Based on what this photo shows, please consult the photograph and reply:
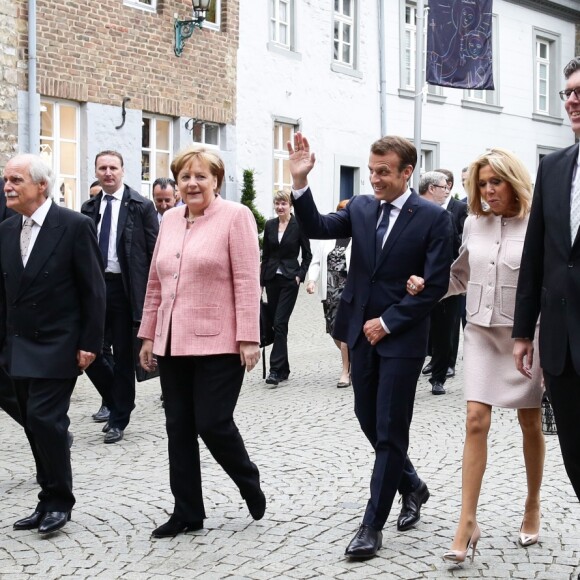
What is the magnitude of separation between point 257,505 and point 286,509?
39cm

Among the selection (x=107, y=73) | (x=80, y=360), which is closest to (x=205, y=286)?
(x=80, y=360)

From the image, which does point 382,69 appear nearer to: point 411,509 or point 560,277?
point 411,509

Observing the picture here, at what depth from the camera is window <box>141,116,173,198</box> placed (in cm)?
1908

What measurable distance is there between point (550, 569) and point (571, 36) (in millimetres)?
28245

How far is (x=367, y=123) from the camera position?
79.8ft

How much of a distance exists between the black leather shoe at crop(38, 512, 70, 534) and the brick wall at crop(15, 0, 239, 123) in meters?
11.9

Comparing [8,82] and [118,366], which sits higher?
[8,82]

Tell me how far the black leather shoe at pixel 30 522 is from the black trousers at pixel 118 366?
7.95 feet

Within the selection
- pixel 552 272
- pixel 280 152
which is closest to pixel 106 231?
pixel 552 272

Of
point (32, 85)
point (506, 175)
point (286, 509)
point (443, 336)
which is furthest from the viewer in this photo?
point (32, 85)

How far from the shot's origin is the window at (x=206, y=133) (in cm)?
2011

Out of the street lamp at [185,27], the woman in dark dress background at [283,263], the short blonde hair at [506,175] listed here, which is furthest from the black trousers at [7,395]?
the street lamp at [185,27]

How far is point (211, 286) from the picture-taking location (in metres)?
5.45

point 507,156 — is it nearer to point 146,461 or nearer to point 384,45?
point 146,461
